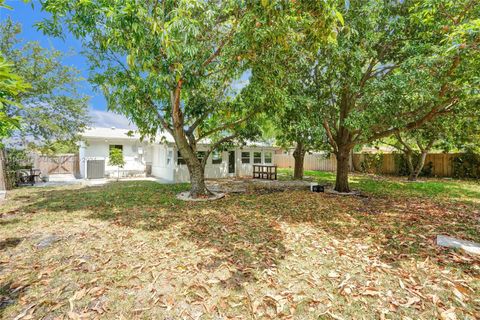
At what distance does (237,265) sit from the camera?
11.2 ft

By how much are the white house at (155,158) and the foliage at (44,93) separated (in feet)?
8.06

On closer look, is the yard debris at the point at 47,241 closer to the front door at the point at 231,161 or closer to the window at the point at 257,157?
the front door at the point at 231,161

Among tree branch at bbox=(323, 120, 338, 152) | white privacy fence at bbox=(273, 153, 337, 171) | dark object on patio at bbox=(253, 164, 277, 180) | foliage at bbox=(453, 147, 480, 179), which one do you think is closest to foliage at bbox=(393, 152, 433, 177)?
foliage at bbox=(453, 147, 480, 179)

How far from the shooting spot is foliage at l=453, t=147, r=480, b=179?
13691 mm

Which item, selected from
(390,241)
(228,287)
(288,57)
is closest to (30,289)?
(228,287)

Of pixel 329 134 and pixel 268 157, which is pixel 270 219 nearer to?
pixel 329 134

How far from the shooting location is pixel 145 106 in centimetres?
702

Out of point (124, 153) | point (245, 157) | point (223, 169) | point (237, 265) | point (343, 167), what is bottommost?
point (237, 265)

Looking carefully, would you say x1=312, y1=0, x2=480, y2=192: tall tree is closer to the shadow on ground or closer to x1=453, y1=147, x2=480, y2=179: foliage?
the shadow on ground

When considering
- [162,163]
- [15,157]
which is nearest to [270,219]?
[162,163]

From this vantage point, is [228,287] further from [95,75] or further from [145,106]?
[95,75]

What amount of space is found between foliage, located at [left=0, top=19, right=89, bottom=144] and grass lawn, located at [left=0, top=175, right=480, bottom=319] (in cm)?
572

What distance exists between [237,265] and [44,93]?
12.0 m

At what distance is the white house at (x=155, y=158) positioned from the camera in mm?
13688
